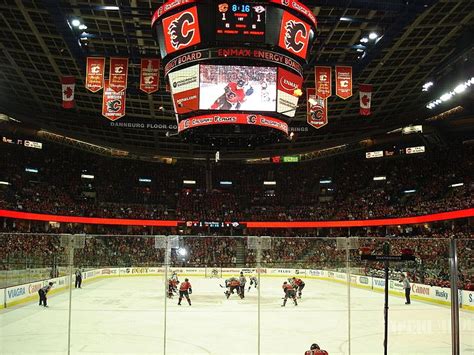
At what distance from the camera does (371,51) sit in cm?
2339

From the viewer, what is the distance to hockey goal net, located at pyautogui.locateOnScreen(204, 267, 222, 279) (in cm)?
Answer: 2496

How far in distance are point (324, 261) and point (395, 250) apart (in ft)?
11.6

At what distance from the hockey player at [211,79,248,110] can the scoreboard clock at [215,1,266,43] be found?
5.00ft

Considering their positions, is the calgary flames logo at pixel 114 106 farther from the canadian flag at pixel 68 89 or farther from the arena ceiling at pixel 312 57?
the arena ceiling at pixel 312 57

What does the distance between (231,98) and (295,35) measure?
305 cm

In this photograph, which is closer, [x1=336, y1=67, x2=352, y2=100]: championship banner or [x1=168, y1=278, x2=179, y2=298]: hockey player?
[x1=168, y1=278, x2=179, y2=298]: hockey player

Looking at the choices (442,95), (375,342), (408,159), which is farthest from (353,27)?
(408,159)

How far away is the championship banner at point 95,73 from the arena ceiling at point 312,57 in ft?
6.78

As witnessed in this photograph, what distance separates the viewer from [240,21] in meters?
14.9

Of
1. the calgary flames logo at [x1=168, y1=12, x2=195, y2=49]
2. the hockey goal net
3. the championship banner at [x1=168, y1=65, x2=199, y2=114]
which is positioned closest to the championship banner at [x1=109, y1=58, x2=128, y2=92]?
the championship banner at [x1=168, y1=65, x2=199, y2=114]

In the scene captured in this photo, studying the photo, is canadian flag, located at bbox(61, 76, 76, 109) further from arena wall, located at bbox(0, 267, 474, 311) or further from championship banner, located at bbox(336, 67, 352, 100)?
championship banner, located at bbox(336, 67, 352, 100)

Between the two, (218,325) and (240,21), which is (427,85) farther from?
(218,325)

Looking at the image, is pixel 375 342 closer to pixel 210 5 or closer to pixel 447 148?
Answer: pixel 210 5

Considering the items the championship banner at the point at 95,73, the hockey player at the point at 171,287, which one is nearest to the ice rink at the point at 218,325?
the hockey player at the point at 171,287
